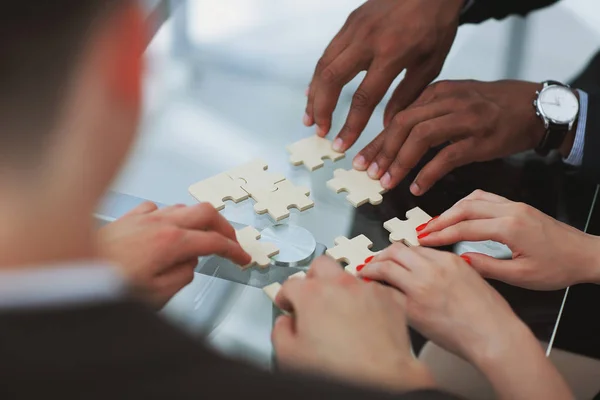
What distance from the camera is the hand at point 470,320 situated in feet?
3.67

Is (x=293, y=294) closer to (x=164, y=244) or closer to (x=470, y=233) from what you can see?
(x=164, y=244)

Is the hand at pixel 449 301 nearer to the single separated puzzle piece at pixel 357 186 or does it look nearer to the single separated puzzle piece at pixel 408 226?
the single separated puzzle piece at pixel 408 226

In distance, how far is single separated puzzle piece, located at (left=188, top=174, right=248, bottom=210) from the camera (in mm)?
1483

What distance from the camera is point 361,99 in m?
1.65

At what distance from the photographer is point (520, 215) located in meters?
1.32

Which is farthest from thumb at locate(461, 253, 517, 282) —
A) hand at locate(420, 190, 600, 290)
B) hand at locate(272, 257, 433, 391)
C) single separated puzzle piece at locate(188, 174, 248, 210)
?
single separated puzzle piece at locate(188, 174, 248, 210)

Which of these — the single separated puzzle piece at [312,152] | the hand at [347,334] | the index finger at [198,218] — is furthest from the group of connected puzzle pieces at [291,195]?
the hand at [347,334]

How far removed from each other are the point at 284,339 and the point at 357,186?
0.56m

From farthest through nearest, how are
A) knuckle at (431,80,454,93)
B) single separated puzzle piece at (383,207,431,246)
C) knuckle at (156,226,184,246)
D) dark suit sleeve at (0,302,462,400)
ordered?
knuckle at (431,80,454,93)
single separated puzzle piece at (383,207,431,246)
knuckle at (156,226,184,246)
dark suit sleeve at (0,302,462,400)

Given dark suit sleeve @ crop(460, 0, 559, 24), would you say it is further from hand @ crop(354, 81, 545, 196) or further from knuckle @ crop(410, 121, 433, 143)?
knuckle @ crop(410, 121, 433, 143)

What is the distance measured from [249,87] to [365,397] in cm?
119

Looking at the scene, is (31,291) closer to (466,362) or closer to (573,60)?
(466,362)

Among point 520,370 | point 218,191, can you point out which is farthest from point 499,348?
point 218,191

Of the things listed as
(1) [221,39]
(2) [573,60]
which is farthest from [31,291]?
(2) [573,60]
